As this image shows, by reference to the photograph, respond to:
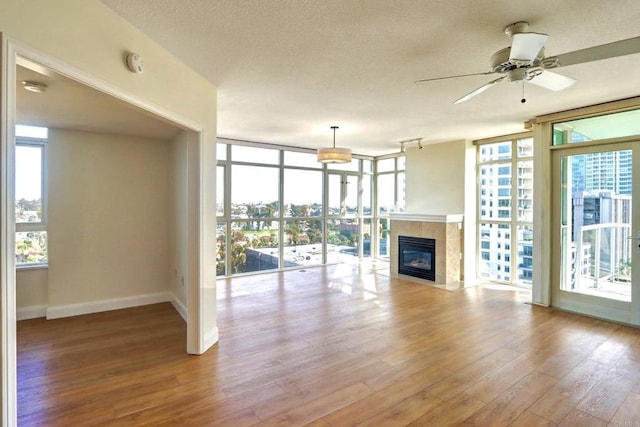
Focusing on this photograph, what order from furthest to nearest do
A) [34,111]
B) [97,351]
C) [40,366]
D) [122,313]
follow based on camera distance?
[122,313]
[34,111]
[97,351]
[40,366]

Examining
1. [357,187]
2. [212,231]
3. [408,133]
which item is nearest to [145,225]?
[212,231]

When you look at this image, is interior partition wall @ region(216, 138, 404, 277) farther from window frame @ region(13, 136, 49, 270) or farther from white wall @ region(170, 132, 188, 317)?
window frame @ region(13, 136, 49, 270)

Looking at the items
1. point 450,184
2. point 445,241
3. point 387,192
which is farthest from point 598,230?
point 387,192

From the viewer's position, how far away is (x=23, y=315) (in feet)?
12.9

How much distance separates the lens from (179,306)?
427cm

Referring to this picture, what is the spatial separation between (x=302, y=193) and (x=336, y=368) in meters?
4.74

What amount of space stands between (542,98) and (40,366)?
571cm

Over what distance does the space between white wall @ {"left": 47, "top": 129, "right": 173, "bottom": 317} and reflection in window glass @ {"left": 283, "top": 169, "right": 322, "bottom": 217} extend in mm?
2649

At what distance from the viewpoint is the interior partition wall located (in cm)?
616

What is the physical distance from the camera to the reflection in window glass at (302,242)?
6949 millimetres

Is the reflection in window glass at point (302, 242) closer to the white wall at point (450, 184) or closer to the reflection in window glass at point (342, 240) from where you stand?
the reflection in window glass at point (342, 240)

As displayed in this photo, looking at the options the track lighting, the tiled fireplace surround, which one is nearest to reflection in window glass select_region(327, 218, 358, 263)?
the tiled fireplace surround

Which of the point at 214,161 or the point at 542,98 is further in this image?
the point at 542,98

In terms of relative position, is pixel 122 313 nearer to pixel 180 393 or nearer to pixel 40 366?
pixel 40 366
